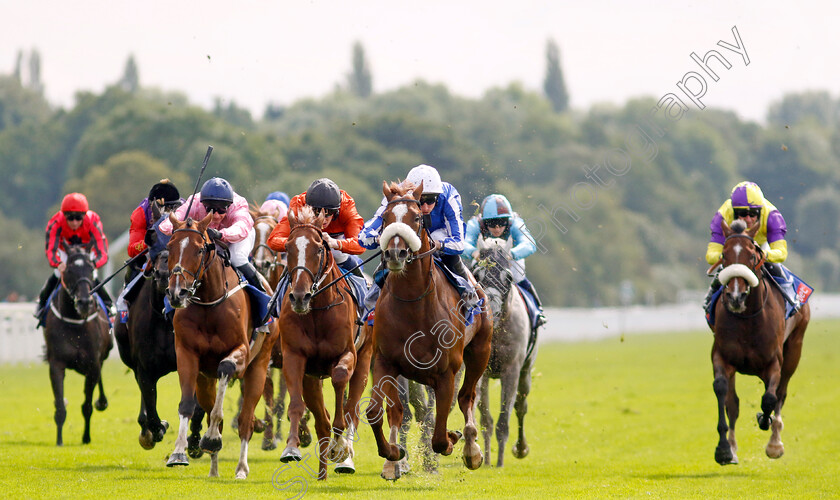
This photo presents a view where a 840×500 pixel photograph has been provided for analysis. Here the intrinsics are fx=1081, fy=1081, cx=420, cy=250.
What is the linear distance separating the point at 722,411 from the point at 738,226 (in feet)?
5.95

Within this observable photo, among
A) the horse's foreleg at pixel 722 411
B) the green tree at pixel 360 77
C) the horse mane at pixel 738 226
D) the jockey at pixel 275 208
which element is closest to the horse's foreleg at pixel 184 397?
the jockey at pixel 275 208

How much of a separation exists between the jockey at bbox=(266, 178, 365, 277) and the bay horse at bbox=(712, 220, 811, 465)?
3.58 meters

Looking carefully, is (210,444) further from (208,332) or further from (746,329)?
(746,329)

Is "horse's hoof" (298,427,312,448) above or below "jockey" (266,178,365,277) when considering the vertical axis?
below

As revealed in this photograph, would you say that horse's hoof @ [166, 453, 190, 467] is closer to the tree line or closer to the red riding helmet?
the red riding helmet

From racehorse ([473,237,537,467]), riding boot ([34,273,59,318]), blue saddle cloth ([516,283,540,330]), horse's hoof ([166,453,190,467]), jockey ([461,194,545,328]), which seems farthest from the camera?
riding boot ([34,273,59,318])

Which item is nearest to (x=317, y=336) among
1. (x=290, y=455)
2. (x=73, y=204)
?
(x=290, y=455)

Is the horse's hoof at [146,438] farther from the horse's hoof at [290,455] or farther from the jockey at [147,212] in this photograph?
the horse's hoof at [290,455]

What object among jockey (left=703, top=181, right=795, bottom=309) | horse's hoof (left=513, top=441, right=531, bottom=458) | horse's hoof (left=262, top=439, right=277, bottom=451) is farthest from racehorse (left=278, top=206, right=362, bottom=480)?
jockey (left=703, top=181, right=795, bottom=309)

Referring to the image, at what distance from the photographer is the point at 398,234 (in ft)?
25.8

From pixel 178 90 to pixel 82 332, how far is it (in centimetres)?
6163

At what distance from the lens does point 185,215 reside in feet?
31.4

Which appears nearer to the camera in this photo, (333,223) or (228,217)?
(333,223)

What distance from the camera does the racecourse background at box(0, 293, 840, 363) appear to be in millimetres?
23109
